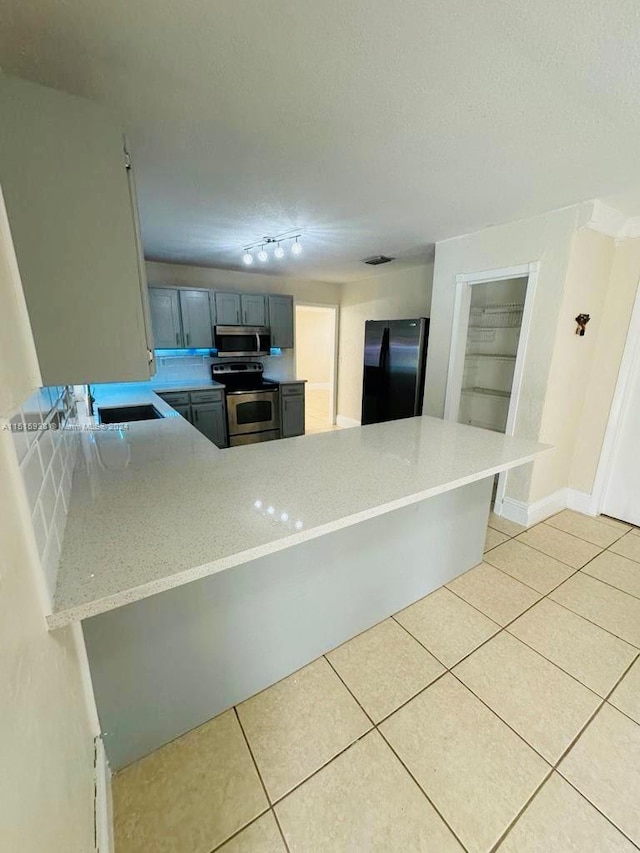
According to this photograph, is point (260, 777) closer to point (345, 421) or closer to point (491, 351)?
point (491, 351)

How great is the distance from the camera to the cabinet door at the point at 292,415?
15.1 feet

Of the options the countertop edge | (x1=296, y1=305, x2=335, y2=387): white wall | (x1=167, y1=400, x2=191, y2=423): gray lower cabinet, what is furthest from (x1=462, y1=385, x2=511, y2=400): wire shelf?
(x1=296, y1=305, x2=335, y2=387): white wall

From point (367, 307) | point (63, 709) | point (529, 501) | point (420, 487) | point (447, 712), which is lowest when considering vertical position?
point (447, 712)

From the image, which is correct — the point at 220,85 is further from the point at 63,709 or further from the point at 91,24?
the point at 63,709

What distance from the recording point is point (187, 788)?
1.19 m

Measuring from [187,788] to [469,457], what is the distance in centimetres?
169

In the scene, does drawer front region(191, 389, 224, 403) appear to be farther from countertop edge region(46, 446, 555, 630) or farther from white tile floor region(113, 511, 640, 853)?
countertop edge region(46, 446, 555, 630)

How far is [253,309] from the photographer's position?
450 centimetres

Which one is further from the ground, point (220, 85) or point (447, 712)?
point (220, 85)

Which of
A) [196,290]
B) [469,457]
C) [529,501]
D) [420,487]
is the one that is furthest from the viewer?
[196,290]

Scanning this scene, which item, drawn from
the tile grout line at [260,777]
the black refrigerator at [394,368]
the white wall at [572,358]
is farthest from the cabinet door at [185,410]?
the white wall at [572,358]

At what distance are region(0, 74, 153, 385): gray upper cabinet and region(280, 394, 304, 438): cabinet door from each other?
3.48 meters

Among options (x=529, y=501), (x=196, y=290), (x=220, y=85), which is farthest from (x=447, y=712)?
(x=196, y=290)

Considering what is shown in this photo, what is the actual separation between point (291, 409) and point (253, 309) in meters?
1.40
